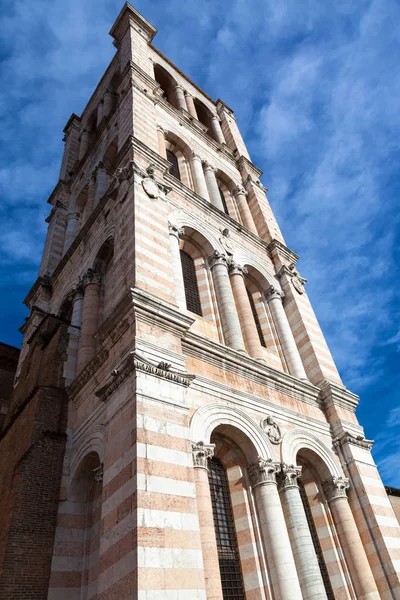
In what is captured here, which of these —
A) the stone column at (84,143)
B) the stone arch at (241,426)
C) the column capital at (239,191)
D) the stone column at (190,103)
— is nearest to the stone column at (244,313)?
the stone arch at (241,426)

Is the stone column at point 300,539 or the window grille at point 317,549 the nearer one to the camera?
the stone column at point 300,539

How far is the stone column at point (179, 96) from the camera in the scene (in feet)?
84.9

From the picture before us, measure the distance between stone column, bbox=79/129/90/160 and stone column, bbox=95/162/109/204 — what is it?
6190 mm

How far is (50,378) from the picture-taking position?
12.7 metres

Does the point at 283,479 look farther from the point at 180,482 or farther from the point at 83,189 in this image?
the point at 83,189

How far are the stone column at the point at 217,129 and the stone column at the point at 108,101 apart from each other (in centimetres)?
620

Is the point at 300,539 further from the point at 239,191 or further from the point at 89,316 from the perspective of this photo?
the point at 239,191

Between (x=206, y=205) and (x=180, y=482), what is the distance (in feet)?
37.4

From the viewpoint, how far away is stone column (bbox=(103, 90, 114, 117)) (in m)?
26.3

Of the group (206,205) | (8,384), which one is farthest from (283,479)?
(8,384)

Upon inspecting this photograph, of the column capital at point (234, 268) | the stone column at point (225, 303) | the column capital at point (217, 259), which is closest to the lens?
the stone column at point (225, 303)

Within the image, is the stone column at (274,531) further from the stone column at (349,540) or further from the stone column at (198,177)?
the stone column at (198,177)

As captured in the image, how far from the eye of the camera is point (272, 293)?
17.2m

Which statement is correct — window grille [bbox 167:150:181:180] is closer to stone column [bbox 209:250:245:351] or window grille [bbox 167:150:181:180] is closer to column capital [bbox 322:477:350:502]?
stone column [bbox 209:250:245:351]
